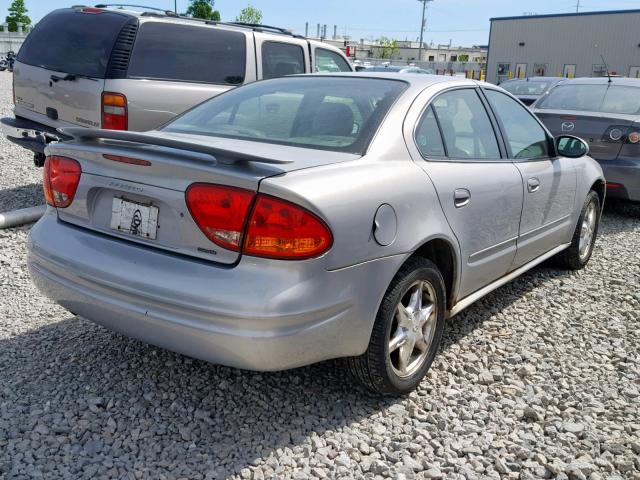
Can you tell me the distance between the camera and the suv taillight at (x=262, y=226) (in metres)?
2.43

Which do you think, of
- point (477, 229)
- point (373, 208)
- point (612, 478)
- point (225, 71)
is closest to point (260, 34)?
point (225, 71)

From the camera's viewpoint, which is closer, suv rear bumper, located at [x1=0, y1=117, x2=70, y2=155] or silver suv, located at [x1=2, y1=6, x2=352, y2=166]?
silver suv, located at [x1=2, y1=6, x2=352, y2=166]

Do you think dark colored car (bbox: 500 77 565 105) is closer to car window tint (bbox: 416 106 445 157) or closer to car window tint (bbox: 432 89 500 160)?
car window tint (bbox: 432 89 500 160)

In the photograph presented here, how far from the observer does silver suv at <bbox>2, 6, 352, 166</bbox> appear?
5.81 m

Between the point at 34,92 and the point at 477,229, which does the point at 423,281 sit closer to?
the point at 477,229

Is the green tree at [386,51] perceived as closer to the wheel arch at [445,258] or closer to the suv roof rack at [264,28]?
the suv roof rack at [264,28]

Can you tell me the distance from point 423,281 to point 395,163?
1.90 feet

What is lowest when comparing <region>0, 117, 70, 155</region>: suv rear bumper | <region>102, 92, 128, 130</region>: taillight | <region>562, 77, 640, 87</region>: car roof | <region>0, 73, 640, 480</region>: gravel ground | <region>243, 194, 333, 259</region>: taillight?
<region>0, 73, 640, 480</region>: gravel ground

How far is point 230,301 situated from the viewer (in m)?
2.40

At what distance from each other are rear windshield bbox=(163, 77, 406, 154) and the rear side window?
8.39 ft

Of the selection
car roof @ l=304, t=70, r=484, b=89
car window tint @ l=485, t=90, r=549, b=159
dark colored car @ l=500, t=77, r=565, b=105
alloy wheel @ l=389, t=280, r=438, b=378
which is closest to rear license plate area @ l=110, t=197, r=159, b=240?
alloy wheel @ l=389, t=280, r=438, b=378

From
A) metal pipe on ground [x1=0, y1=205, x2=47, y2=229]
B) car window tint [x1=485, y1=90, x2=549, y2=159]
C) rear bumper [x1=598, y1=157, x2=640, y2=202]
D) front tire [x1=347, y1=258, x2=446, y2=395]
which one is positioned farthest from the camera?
rear bumper [x1=598, y1=157, x2=640, y2=202]

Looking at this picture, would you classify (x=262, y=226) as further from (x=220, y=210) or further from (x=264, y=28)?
(x=264, y=28)

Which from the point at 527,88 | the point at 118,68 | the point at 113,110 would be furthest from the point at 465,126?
the point at 527,88
